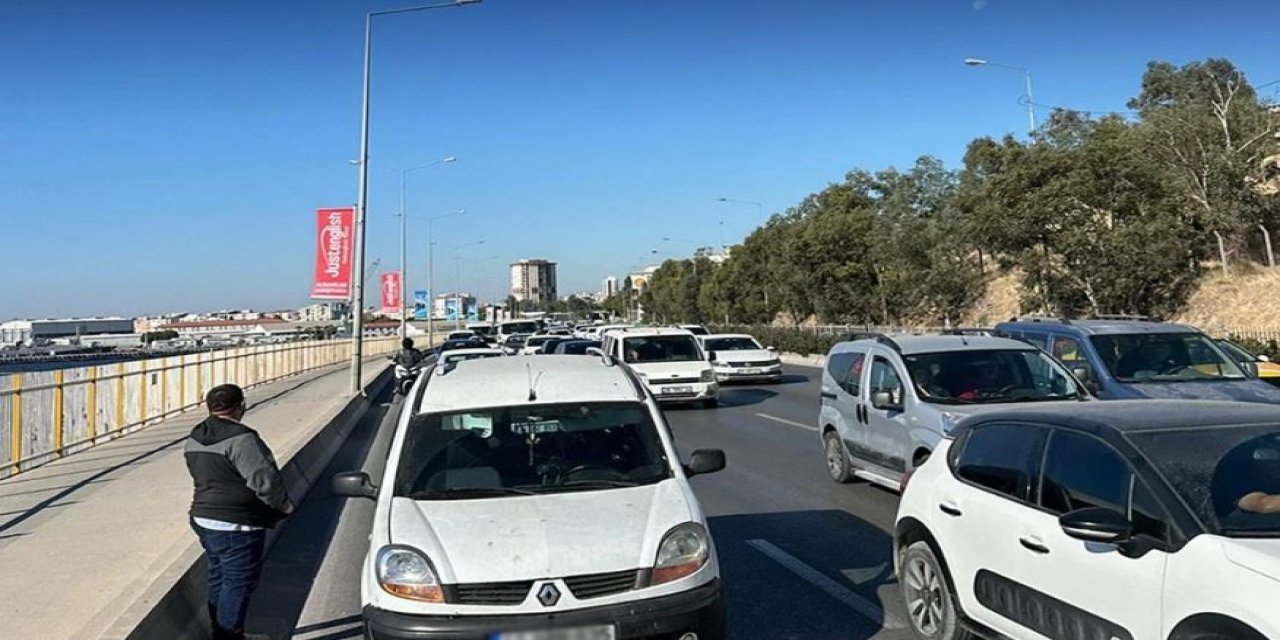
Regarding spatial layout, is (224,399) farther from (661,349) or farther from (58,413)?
(661,349)

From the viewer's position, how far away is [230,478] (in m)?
5.44

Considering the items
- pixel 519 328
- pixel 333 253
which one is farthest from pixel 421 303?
pixel 333 253

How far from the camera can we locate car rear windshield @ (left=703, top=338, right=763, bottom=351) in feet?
97.6

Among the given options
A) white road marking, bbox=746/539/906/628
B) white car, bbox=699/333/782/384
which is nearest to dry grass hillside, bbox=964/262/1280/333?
white car, bbox=699/333/782/384

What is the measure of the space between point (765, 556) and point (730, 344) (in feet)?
73.6

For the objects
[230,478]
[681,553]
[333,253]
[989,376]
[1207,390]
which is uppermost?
[333,253]

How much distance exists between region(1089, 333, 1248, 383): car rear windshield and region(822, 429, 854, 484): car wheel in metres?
Result: 3.01

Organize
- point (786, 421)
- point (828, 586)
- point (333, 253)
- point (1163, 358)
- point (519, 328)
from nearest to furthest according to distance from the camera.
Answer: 1. point (828, 586)
2. point (1163, 358)
3. point (786, 421)
4. point (333, 253)
5. point (519, 328)

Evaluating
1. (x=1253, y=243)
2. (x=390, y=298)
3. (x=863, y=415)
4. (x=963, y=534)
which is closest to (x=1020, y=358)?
(x=863, y=415)

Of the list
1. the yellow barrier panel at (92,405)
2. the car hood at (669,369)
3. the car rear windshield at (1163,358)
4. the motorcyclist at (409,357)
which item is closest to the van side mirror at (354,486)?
the car rear windshield at (1163,358)

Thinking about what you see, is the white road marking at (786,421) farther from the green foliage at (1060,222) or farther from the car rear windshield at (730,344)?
the green foliage at (1060,222)

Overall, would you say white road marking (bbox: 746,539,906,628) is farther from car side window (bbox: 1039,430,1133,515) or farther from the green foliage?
the green foliage

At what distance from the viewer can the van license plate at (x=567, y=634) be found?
14.3 ft

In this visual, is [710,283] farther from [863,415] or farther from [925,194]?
[863,415]
